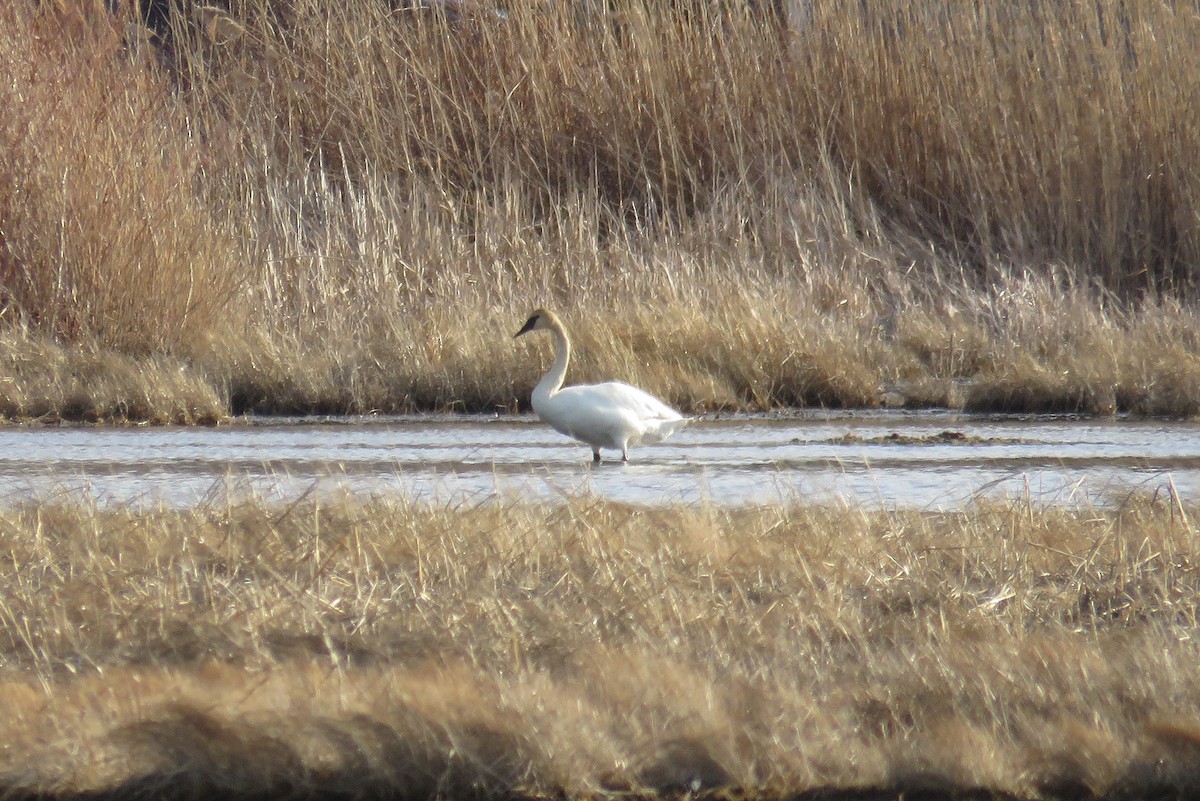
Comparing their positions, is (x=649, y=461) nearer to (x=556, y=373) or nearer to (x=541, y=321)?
(x=556, y=373)

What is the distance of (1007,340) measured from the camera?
39.2 feet

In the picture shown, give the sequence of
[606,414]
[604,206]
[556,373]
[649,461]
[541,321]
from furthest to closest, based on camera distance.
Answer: [604,206], [541,321], [556,373], [649,461], [606,414]

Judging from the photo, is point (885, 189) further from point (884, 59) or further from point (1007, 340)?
point (1007, 340)

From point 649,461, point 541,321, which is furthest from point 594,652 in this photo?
point 541,321

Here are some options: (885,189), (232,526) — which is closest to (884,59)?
(885,189)

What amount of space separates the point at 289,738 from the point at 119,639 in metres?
1.03

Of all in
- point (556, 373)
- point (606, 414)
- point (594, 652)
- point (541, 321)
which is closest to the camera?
point (594, 652)

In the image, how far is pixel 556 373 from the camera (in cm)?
959

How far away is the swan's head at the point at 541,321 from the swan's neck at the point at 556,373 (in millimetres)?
45

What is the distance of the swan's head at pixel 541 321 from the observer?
1041 centimetres

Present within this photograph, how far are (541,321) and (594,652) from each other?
6631 millimetres

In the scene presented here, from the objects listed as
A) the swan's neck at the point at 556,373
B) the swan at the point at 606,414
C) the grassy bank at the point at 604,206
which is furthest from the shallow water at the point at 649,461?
the grassy bank at the point at 604,206

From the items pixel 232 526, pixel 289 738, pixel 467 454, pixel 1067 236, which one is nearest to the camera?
pixel 289 738

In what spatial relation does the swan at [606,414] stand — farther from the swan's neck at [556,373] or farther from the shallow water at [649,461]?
the shallow water at [649,461]
